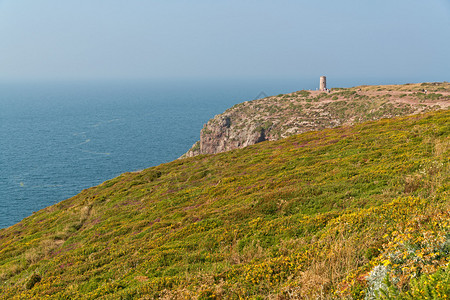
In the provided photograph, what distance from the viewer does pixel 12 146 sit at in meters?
148

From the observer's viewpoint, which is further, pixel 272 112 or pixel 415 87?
pixel 272 112

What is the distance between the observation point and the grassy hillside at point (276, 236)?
23.1 feet

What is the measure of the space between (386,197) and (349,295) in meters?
8.86

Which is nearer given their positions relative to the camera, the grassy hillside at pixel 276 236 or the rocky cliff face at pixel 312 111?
the grassy hillside at pixel 276 236

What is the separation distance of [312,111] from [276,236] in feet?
254

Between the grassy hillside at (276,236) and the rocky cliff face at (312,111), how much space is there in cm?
3915

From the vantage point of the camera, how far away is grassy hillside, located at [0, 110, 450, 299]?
704 centimetres

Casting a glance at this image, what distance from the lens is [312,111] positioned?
84.2 metres

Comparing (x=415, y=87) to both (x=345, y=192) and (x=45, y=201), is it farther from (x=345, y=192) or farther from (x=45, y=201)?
(x=45, y=201)

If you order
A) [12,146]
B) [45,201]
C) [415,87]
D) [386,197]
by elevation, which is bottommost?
[45,201]

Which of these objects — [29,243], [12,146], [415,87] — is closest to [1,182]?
[12,146]

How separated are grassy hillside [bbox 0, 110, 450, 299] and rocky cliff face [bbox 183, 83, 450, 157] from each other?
3915 centimetres

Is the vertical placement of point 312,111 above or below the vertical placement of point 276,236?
above

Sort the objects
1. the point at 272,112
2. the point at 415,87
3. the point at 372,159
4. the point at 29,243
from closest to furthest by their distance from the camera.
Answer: the point at 372,159 < the point at 29,243 < the point at 415,87 < the point at 272,112
